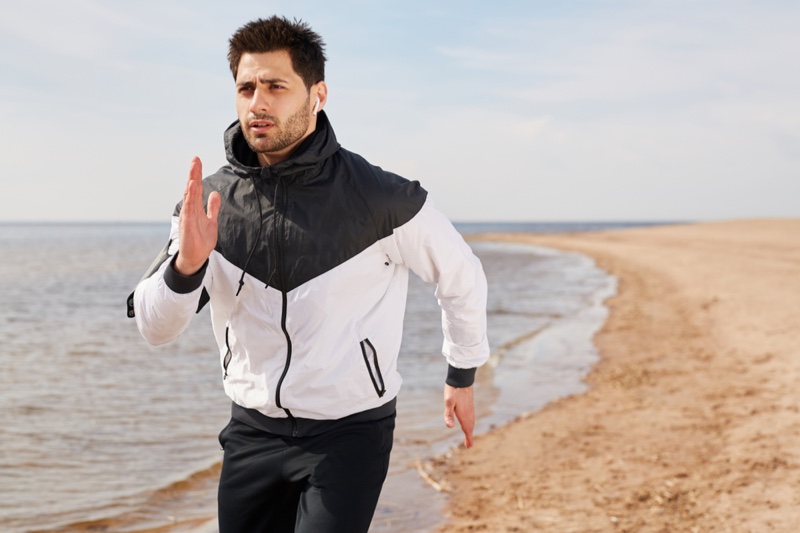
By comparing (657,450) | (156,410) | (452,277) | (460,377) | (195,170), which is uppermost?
(195,170)

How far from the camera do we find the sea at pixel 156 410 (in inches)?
215

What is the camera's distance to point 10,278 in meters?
28.4

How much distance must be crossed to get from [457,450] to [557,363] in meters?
4.50

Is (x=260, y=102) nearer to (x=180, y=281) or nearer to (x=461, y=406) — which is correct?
(x=180, y=281)

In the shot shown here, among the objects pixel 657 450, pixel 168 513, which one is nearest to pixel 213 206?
pixel 168 513

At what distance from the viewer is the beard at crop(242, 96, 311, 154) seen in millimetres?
2535

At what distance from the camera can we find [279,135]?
8.33 ft

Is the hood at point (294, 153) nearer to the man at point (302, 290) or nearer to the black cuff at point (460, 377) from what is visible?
the man at point (302, 290)

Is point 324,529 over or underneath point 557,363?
over

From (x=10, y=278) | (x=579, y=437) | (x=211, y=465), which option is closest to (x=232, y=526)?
(x=211, y=465)

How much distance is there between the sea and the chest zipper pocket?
2.72 metres

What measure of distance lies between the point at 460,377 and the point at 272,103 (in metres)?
1.17

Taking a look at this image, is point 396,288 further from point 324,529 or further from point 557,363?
point 557,363

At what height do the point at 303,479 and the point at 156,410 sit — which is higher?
the point at 303,479
